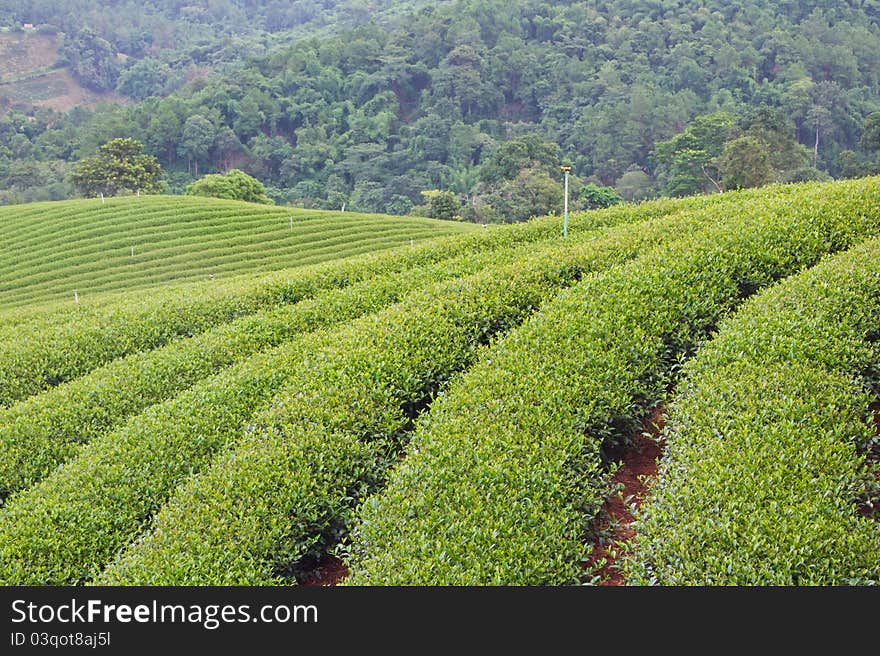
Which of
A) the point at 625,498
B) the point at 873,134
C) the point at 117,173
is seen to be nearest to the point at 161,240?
the point at 117,173

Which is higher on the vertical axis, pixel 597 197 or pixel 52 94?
pixel 597 197

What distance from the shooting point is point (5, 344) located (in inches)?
449

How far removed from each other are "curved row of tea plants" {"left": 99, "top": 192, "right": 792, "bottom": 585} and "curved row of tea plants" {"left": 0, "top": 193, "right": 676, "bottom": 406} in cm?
313

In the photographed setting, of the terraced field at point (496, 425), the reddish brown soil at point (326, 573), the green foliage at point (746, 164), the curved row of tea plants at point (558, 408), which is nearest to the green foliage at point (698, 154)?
the green foliage at point (746, 164)

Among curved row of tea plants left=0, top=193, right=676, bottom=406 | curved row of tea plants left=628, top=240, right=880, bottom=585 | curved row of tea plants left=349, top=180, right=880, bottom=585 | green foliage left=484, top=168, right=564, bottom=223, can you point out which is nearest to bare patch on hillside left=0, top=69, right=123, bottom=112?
green foliage left=484, top=168, right=564, bottom=223

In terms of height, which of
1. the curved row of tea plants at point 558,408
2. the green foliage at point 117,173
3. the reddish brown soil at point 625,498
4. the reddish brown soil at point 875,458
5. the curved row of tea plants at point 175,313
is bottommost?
the green foliage at point 117,173

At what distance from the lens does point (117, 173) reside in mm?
49219

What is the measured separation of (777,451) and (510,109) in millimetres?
95000

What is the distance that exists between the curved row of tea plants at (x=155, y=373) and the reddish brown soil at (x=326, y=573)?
337 centimetres

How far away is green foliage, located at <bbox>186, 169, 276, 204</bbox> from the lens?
4344 cm

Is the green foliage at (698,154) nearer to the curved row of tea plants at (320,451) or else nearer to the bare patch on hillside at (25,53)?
the curved row of tea plants at (320,451)

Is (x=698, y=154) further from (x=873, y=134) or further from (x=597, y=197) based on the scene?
(x=873, y=134)

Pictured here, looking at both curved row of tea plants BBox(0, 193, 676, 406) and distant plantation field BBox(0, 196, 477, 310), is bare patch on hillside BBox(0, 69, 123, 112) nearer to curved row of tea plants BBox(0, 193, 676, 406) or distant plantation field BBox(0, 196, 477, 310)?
distant plantation field BBox(0, 196, 477, 310)

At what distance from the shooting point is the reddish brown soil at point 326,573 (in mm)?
6047
